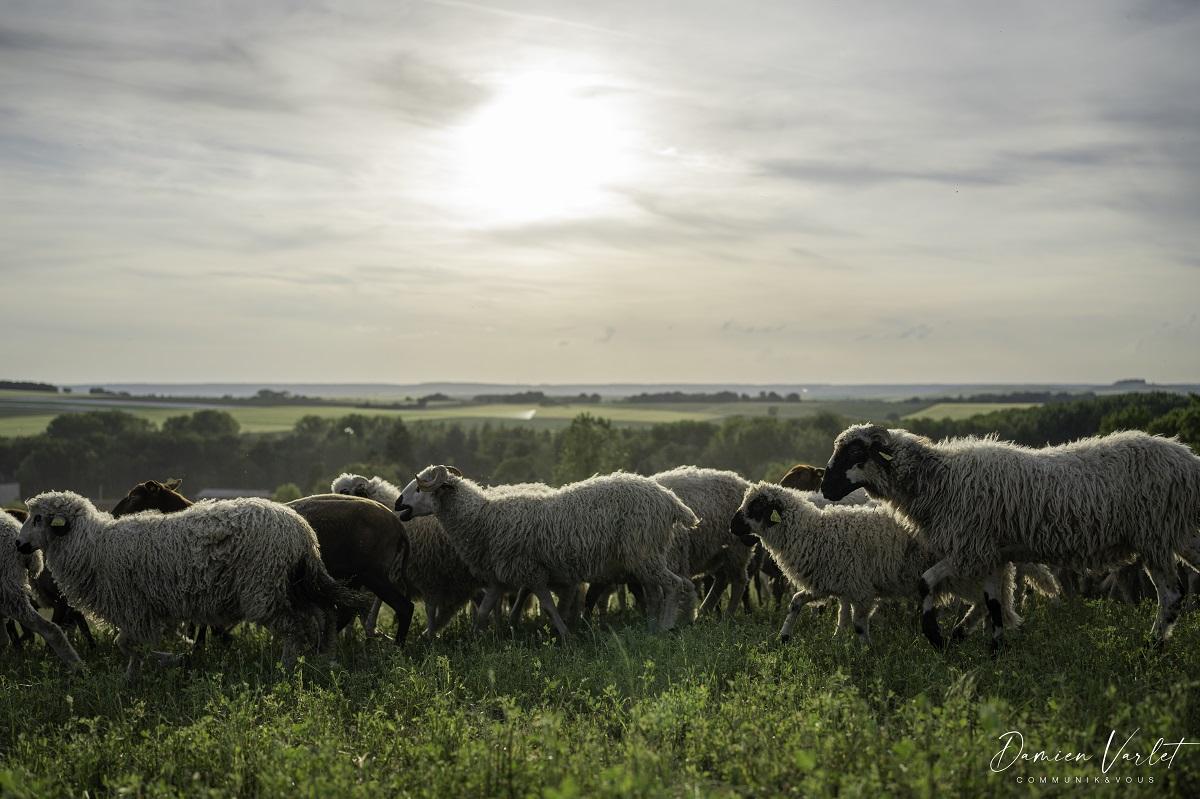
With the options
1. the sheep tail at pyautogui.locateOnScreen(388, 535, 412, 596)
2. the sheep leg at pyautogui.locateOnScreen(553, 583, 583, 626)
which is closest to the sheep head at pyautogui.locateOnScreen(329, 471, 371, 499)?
the sheep tail at pyautogui.locateOnScreen(388, 535, 412, 596)

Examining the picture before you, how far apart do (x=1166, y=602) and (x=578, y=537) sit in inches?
253

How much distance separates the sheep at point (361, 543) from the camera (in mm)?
11211

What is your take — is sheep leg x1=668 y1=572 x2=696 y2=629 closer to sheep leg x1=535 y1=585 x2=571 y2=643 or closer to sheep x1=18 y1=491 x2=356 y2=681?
sheep leg x1=535 y1=585 x2=571 y2=643

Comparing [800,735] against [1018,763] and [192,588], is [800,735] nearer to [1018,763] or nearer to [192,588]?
[1018,763]

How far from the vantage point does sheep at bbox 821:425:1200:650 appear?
909 cm

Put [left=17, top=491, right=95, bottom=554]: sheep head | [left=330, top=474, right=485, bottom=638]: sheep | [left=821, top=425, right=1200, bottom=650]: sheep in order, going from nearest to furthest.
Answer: [left=821, top=425, right=1200, bottom=650]: sheep < [left=17, top=491, right=95, bottom=554]: sheep head < [left=330, top=474, right=485, bottom=638]: sheep

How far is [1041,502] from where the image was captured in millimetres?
9305

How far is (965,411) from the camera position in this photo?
111 m

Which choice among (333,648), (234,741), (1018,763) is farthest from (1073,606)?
(234,741)

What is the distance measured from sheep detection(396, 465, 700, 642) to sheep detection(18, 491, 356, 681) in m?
2.34

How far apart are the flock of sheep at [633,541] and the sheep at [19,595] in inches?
0.9

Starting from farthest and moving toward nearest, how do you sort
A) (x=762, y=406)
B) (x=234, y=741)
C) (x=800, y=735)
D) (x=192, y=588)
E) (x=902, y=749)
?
(x=762, y=406)
(x=192, y=588)
(x=234, y=741)
(x=800, y=735)
(x=902, y=749)

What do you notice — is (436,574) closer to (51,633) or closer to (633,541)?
(633,541)

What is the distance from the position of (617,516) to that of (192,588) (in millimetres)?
4987
